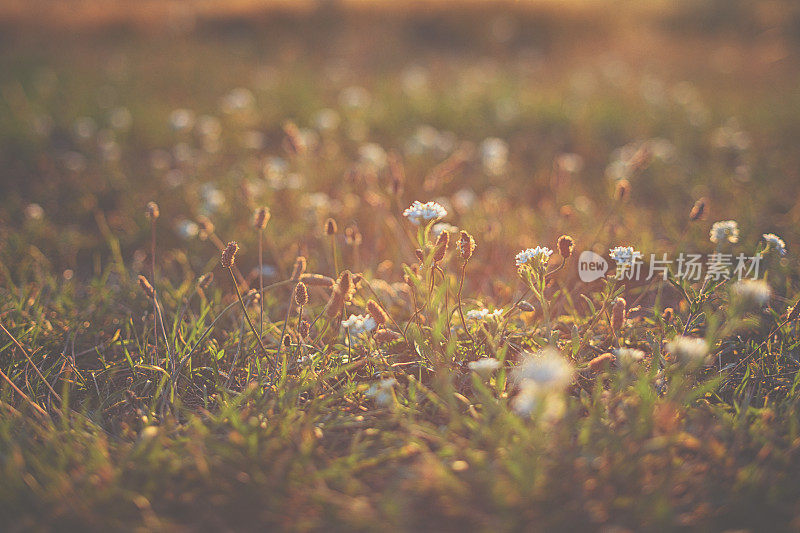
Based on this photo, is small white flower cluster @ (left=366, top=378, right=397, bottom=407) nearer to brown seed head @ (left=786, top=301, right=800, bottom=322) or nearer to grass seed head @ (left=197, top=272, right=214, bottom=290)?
grass seed head @ (left=197, top=272, right=214, bottom=290)

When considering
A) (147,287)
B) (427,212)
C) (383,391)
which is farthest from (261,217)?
(383,391)

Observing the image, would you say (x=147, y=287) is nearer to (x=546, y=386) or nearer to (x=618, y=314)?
(x=546, y=386)

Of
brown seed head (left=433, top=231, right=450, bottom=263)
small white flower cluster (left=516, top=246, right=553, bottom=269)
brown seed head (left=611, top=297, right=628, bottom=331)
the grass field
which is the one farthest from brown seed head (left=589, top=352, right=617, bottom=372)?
brown seed head (left=433, top=231, right=450, bottom=263)

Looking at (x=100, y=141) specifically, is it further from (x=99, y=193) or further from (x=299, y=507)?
(x=299, y=507)

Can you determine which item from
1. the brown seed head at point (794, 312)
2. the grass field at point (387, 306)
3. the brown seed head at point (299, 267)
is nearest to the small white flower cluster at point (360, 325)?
the grass field at point (387, 306)

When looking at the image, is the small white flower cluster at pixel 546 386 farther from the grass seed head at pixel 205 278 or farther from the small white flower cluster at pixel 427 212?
the grass seed head at pixel 205 278

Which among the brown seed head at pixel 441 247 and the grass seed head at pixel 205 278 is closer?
the brown seed head at pixel 441 247
